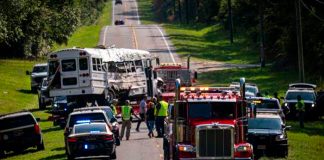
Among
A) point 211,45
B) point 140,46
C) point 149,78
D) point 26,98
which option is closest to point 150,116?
point 149,78

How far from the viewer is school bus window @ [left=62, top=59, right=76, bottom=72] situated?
46.2 metres

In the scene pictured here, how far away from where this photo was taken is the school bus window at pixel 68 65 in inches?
1818

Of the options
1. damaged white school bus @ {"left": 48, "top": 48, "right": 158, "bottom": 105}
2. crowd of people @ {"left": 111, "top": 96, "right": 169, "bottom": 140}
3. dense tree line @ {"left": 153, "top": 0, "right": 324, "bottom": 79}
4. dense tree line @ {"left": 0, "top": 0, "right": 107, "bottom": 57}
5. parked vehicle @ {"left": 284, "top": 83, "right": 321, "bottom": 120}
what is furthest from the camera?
dense tree line @ {"left": 0, "top": 0, "right": 107, "bottom": 57}

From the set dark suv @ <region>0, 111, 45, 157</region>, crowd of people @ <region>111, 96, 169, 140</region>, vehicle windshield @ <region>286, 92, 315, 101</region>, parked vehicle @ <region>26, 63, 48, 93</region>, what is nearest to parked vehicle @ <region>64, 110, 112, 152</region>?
dark suv @ <region>0, 111, 45, 157</region>

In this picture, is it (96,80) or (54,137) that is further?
(96,80)

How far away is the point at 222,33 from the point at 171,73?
190ft

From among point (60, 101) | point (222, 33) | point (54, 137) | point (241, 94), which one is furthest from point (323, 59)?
point (222, 33)

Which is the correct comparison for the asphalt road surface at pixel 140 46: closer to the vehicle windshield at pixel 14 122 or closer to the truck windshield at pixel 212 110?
the vehicle windshield at pixel 14 122

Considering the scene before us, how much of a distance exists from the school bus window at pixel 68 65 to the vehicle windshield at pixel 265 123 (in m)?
15.9

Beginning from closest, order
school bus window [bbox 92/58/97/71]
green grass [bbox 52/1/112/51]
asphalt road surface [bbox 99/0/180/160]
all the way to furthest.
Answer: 1. asphalt road surface [bbox 99/0/180/160]
2. school bus window [bbox 92/58/97/71]
3. green grass [bbox 52/1/112/51]

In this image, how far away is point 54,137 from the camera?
42.7 m

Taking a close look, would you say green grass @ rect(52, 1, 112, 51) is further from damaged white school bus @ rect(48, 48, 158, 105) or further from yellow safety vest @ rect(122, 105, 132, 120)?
yellow safety vest @ rect(122, 105, 132, 120)

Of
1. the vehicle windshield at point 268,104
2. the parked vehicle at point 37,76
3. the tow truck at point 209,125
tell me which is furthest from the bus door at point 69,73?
the tow truck at point 209,125

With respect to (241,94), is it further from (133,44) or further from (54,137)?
(133,44)
